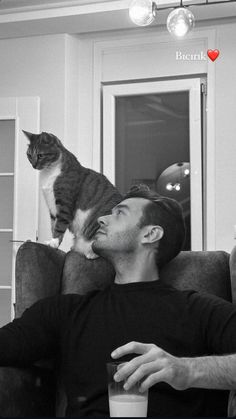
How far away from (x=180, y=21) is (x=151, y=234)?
1405 millimetres

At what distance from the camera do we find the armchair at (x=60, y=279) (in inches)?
70.4

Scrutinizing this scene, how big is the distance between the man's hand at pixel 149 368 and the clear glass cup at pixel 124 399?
0.01m

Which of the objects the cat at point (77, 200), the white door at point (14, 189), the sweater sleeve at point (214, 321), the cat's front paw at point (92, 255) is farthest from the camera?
the white door at point (14, 189)

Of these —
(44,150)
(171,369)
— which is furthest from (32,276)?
(44,150)

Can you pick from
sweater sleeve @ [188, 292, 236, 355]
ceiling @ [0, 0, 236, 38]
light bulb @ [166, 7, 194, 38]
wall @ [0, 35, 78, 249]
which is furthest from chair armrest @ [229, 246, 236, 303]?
wall @ [0, 35, 78, 249]

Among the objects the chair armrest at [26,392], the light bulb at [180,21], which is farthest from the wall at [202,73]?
the chair armrest at [26,392]

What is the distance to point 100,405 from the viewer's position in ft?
5.40

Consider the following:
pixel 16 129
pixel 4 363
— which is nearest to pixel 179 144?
pixel 16 129

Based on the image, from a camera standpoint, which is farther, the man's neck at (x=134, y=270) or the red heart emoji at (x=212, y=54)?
the red heart emoji at (x=212, y=54)

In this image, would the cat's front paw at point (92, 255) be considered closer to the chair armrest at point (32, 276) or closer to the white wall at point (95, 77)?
the chair armrest at point (32, 276)

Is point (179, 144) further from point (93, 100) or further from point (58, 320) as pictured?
point (58, 320)

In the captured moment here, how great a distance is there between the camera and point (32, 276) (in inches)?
75.8

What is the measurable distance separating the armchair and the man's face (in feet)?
0.42

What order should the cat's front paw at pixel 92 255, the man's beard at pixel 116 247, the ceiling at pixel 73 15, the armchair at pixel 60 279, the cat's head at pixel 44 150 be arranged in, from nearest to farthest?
the armchair at pixel 60 279 < the man's beard at pixel 116 247 < the cat's front paw at pixel 92 255 < the cat's head at pixel 44 150 < the ceiling at pixel 73 15
